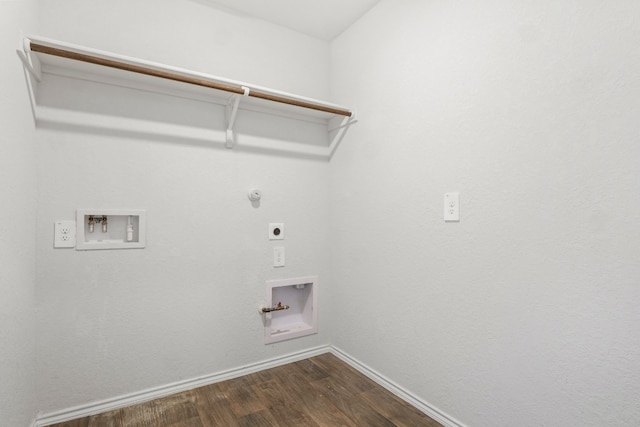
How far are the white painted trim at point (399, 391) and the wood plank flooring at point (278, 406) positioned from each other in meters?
0.03

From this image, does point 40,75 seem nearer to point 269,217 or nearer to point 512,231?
point 269,217

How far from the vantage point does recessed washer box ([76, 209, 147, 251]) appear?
1.58 meters

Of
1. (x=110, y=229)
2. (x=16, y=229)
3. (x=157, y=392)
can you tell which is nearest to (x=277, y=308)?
(x=157, y=392)

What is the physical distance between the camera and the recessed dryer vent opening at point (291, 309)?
212 cm

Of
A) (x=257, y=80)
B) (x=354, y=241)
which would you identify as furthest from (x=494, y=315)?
(x=257, y=80)

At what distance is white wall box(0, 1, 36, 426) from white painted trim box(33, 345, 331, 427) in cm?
12

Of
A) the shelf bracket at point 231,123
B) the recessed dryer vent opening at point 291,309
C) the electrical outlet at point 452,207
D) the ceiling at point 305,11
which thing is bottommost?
the recessed dryer vent opening at point 291,309

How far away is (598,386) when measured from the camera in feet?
3.43

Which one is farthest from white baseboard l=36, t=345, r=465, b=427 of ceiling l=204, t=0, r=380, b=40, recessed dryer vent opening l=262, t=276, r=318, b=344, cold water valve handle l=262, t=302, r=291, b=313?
ceiling l=204, t=0, r=380, b=40

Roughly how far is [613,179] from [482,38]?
0.80 meters

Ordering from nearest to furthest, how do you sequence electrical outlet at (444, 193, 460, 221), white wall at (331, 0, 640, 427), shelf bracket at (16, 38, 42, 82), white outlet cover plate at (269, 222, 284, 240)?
white wall at (331, 0, 640, 427) < shelf bracket at (16, 38, 42, 82) < electrical outlet at (444, 193, 460, 221) < white outlet cover plate at (269, 222, 284, 240)

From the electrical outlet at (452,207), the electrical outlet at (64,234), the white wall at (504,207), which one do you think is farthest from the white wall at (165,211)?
the electrical outlet at (452,207)

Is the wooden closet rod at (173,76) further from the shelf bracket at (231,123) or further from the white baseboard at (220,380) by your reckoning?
the white baseboard at (220,380)

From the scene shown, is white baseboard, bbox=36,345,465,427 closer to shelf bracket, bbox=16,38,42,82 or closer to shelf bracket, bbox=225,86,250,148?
shelf bracket, bbox=225,86,250,148
